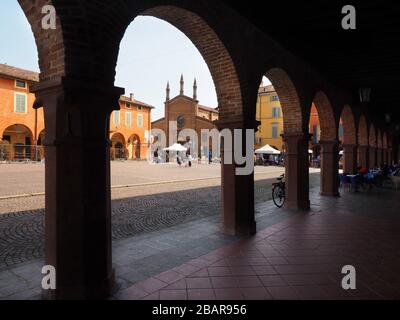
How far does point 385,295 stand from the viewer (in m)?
3.01

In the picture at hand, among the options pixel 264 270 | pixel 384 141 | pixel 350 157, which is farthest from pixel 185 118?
pixel 264 270

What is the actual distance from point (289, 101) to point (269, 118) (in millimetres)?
33874

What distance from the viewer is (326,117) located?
9344 mm

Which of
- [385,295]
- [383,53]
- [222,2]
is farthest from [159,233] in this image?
[383,53]

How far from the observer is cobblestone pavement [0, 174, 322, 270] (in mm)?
4367

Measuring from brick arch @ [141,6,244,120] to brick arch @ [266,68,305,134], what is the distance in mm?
2013

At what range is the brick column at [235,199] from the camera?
205 inches

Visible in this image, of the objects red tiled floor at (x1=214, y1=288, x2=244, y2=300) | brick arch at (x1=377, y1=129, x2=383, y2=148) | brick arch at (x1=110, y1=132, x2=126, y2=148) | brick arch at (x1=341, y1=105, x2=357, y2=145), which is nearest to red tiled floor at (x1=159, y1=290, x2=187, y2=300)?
red tiled floor at (x1=214, y1=288, x2=244, y2=300)

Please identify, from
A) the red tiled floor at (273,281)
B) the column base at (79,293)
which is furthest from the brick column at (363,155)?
the column base at (79,293)

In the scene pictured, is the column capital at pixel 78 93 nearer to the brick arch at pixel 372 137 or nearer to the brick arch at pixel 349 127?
the brick arch at pixel 349 127

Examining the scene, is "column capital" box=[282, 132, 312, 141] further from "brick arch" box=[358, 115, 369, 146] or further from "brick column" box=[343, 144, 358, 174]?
"brick arch" box=[358, 115, 369, 146]
